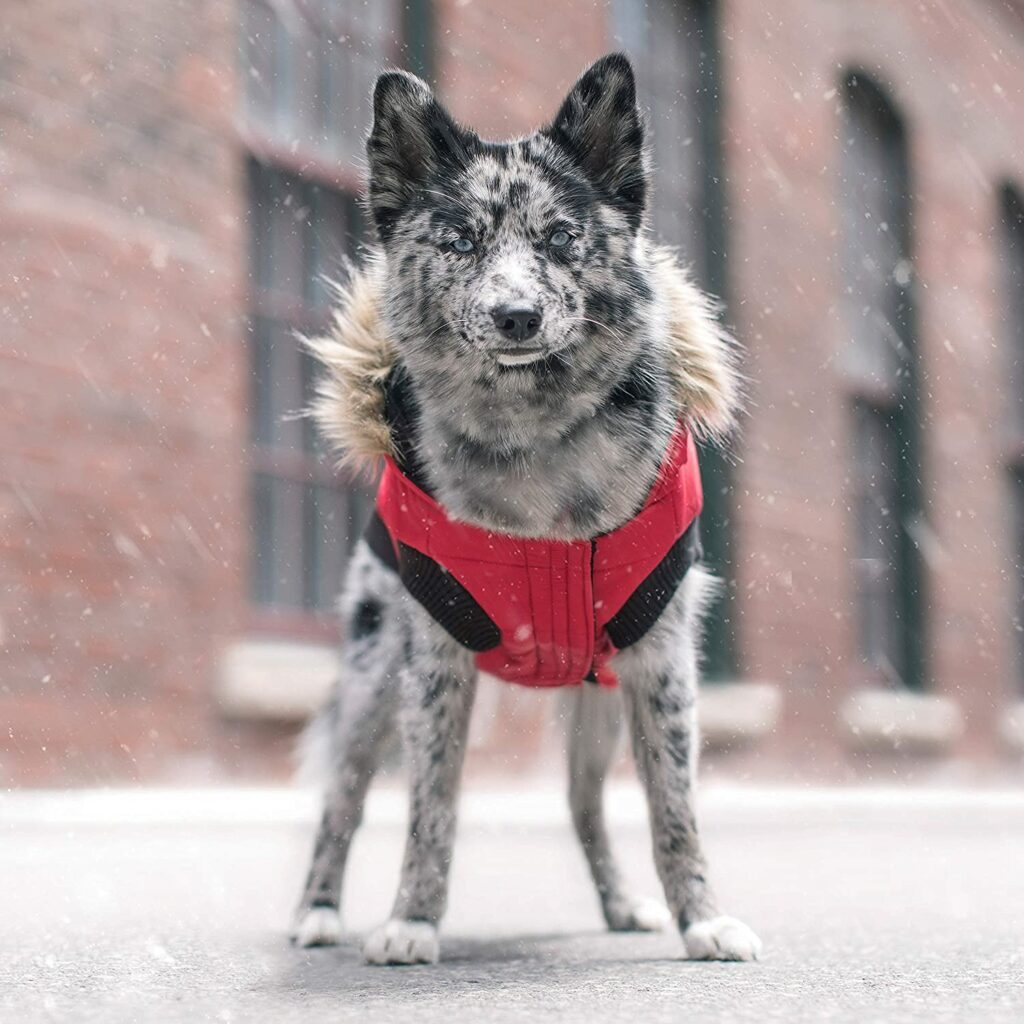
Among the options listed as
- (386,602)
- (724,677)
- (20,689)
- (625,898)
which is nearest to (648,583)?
(386,602)

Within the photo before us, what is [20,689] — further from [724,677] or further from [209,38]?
[724,677]

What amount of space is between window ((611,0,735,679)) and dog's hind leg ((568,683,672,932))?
7363 mm

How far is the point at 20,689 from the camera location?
7.20 metres

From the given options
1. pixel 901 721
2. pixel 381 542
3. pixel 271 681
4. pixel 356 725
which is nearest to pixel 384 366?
pixel 381 542

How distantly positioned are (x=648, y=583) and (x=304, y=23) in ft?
21.7

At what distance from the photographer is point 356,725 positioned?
13.5 ft

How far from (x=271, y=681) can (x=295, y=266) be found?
239 cm

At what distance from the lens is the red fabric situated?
343 cm

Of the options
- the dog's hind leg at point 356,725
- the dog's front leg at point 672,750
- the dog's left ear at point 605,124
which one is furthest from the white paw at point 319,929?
the dog's left ear at point 605,124

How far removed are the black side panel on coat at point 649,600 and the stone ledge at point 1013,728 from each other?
12858 mm

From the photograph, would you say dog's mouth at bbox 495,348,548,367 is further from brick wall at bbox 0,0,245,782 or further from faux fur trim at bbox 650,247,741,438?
brick wall at bbox 0,0,245,782

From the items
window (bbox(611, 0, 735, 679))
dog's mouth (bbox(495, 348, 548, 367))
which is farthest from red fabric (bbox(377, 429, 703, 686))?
window (bbox(611, 0, 735, 679))

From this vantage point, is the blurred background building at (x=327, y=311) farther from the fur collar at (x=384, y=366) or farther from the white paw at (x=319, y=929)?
the white paw at (x=319, y=929)

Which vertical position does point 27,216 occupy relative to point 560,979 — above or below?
above
